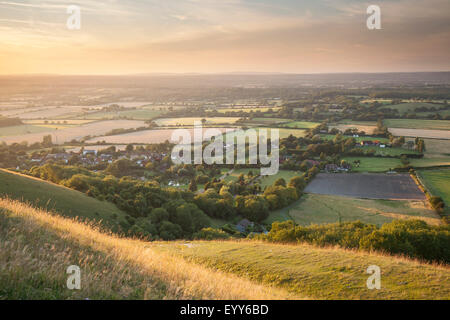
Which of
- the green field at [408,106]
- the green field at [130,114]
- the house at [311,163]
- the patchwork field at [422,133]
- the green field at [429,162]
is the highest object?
the green field at [408,106]

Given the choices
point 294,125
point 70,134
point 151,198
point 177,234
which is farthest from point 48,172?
point 294,125

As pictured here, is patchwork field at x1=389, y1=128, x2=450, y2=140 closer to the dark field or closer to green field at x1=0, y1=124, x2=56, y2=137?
the dark field

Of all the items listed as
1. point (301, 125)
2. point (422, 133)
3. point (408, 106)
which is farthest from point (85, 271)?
point (408, 106)

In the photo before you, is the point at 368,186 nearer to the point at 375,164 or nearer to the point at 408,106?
the point at 375,164

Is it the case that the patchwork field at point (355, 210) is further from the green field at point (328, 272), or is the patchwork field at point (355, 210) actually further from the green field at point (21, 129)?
the green field at point (21, 129)

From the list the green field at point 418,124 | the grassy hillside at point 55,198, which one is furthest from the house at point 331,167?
the grassy hillside at point 55,198

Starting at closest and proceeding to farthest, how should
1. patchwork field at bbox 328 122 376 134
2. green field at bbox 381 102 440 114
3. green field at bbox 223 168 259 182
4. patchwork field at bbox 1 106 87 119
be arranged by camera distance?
green field at bbox 223 168 259 182 → patchwork field at bbox 1 106 87 119 → patchwork field at bbox 328 122 376 134 → green field at bbox 381 102 440 114

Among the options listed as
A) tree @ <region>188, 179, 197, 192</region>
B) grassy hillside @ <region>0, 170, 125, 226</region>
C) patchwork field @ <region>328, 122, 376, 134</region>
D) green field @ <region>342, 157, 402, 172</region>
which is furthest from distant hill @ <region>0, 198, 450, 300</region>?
patchwork field @ <region>328, 122, 376, 134</region>
